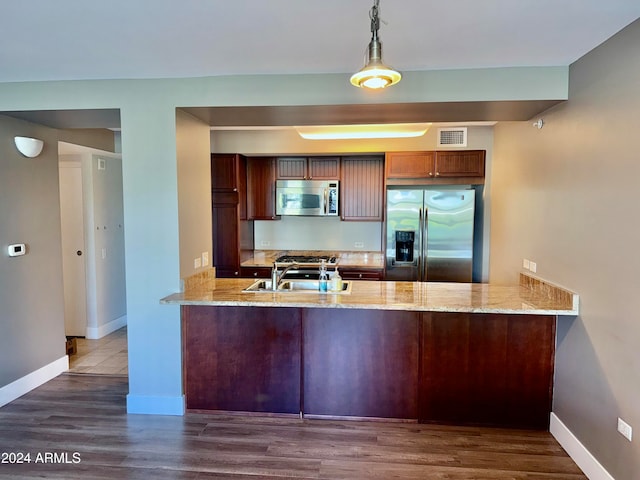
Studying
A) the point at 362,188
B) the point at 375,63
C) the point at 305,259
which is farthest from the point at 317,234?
the point at 375,63

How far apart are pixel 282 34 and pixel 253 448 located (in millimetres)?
2507

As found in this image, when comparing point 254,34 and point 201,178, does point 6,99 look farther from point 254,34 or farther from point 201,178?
point 254,34

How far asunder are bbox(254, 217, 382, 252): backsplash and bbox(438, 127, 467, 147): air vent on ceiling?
4.43 feet

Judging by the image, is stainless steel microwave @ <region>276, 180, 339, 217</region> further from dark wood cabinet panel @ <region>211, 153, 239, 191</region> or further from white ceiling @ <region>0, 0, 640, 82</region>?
white ceiling @ <region>0, 0, 640, 82</region>

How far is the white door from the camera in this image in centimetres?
462

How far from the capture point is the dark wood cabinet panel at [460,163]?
15.1 ft

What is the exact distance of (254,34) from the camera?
2111 mm

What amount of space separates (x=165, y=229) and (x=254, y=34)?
151 centimetres

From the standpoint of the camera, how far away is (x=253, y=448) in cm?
255

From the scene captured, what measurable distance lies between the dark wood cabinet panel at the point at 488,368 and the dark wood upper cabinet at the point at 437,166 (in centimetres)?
232

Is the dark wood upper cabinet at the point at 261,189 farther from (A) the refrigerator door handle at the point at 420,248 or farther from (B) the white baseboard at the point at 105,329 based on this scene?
(B) the white baseboard at the point at 105,329

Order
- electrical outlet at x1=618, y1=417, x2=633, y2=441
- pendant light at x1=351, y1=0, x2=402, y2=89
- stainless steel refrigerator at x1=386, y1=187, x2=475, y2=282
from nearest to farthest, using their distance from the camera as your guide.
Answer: pendant light at x1=351, y1=0, x2=402, y2=89, electrical outlet at x1=618, y1=417, x2=633, y2=441, stainless steel refrigerator at x1=386, y1=187, x2=475, y2=282

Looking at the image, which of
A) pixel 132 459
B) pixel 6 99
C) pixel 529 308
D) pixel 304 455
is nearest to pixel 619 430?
pixel 529 308

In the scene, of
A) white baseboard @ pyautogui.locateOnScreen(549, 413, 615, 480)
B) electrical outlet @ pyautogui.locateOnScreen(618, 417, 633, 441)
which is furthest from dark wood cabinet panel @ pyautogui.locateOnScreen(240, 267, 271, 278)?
electrical outlet @ pyautogui.locateOnScreen(618, 417, 633, 441)
